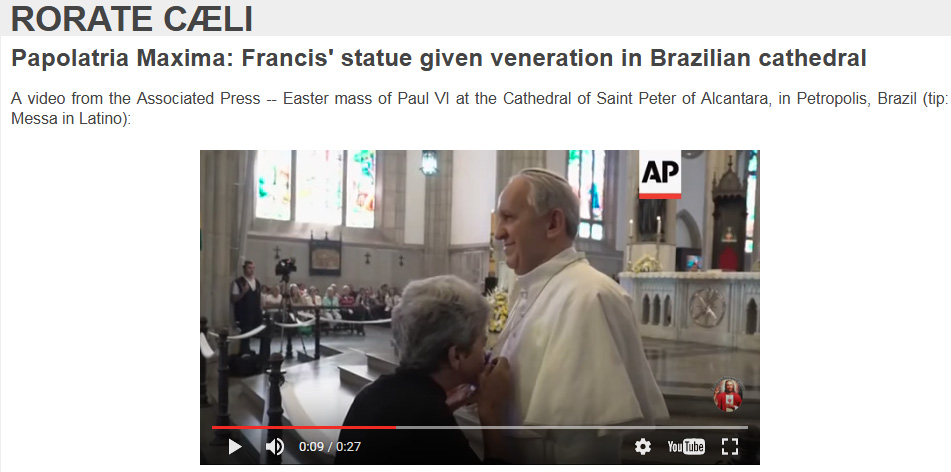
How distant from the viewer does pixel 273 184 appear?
232 centimetres

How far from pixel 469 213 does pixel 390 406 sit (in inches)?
31.1

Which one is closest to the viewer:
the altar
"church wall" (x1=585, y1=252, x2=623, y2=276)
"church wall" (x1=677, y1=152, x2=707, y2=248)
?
"church wall" (x1=585, y1=252, x2=623, y2=276)

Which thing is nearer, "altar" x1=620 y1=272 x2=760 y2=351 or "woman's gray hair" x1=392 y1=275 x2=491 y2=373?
"woman's gray hair" x1=392 y1=275 x2=491 y2=373

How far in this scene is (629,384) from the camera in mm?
2201

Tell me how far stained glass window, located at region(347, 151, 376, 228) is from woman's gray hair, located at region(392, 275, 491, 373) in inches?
17.5

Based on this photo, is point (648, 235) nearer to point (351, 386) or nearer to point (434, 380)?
point (434, 380)

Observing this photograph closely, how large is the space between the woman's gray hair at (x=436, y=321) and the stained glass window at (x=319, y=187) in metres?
0.60

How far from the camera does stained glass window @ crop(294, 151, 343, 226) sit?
2.32 metres

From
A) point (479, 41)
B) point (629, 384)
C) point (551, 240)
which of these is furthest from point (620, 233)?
point (479, 41)

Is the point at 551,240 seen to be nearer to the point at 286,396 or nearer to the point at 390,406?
the point at 390,406

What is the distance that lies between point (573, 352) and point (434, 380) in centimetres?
53

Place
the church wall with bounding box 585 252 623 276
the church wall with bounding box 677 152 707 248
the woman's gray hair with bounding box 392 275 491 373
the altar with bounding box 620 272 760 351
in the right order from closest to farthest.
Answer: the woman's gray hair with bounding box 392 275 491 373 → the church wall with bounding box 585 252 623 276 → the altar with bounding box 620 272 760 351 → the church wall with bounding box 677 152 707 248

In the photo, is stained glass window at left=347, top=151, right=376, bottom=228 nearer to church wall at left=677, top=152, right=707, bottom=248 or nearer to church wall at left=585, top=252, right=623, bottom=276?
church wall at left=585, top=252, right=623, bottom=276
